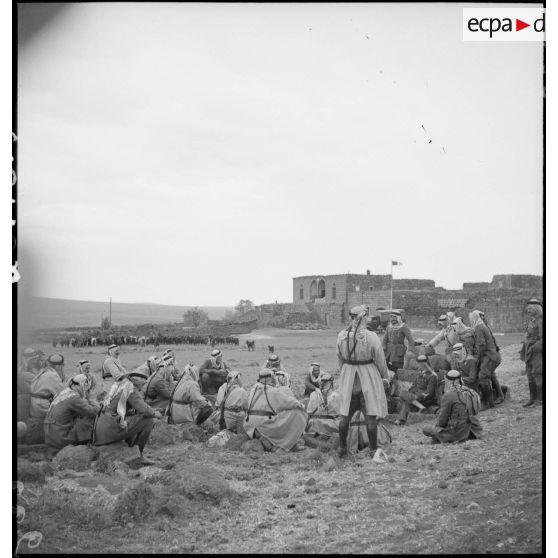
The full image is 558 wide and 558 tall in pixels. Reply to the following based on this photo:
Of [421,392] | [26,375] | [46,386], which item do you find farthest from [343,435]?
[26,375]

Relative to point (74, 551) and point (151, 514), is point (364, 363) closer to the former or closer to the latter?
point (151, 514)

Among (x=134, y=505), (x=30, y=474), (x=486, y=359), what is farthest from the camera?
(x=486, y=359)

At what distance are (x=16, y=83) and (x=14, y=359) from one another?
7.34 ft

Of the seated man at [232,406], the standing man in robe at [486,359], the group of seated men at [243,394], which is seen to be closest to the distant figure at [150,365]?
the group of seated men at [243,394]

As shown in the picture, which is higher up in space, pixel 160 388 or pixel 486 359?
pixel 486 359

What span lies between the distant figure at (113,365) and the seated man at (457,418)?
3041mm

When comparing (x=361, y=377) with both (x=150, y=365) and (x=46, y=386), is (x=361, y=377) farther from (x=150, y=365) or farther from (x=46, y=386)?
(x=46, y=386)

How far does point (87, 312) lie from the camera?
5430 mm

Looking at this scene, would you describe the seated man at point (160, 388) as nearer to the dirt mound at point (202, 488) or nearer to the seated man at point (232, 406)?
the seated man at point (232, 406)

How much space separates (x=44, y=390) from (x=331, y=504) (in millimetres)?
2837

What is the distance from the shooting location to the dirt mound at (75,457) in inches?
193

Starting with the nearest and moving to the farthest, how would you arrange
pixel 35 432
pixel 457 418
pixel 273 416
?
pixel 35 432
pixel 457 418
pixel 273 416

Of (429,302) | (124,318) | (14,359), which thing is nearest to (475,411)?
(429,302)

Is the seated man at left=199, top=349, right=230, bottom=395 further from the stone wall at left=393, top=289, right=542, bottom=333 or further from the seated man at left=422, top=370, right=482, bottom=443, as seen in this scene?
the seated man at left=422, top=370, right=482, bottom=443
